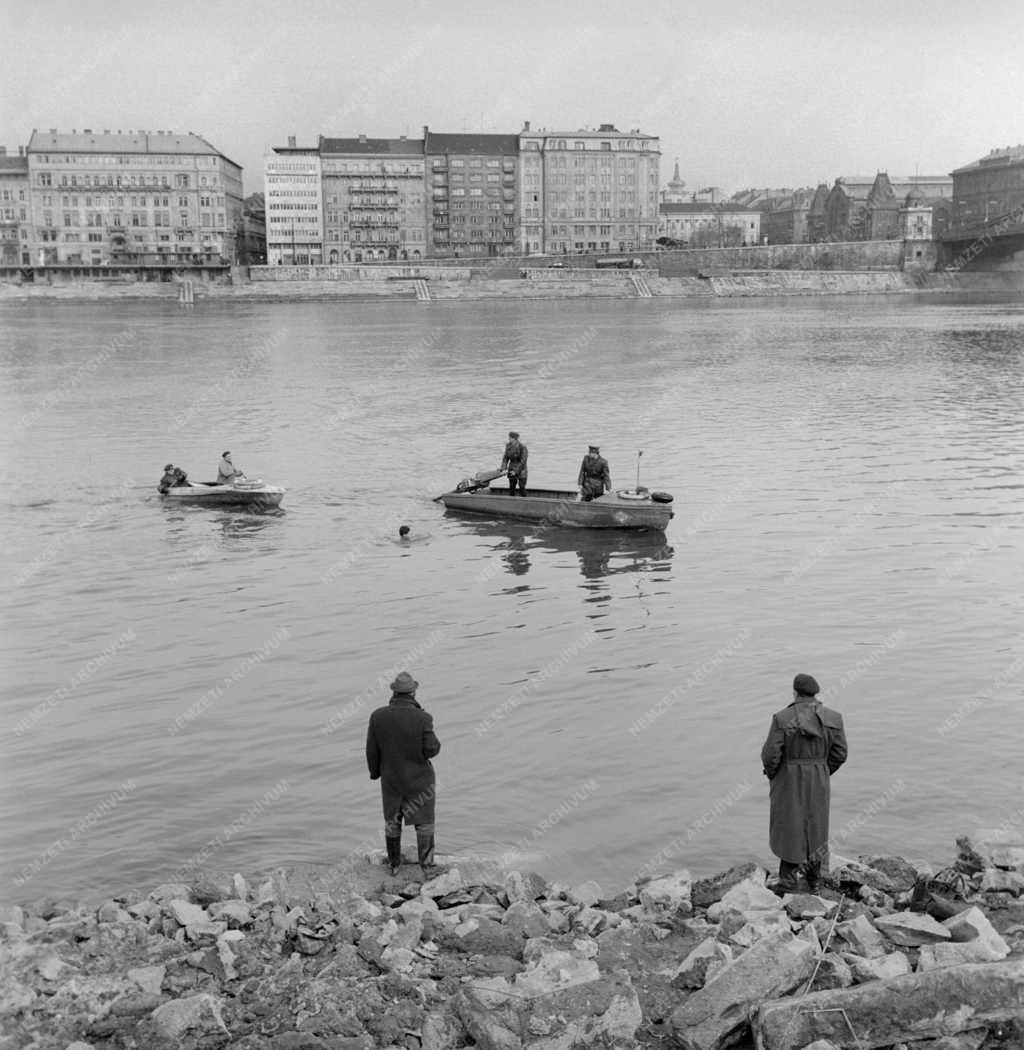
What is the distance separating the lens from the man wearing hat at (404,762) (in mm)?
10211

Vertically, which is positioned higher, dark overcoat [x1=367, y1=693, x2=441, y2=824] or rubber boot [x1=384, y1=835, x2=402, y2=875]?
dark overcoat [x1=367, y1=693, x2=441, y2=824]

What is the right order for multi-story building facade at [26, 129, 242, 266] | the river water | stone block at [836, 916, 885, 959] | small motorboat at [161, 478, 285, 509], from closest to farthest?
stone block at [836, 916, 885, 959], the river water, small motorboat at [161, 478, 285, 509], multi-story building facade at [26, 129, 242, 266]

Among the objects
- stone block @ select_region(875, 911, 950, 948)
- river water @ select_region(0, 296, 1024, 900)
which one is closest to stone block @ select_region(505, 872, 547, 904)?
river water @ select_region(0, 296, 1024, 900)

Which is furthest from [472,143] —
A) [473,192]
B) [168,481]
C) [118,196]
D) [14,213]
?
[168,481]

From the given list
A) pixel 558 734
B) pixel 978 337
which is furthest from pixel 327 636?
pixel 978 337

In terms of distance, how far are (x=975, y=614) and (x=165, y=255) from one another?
169 meters

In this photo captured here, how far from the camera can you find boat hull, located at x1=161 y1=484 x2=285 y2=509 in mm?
28844

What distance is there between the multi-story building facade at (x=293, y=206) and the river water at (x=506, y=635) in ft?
471

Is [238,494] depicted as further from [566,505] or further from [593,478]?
[593,478]

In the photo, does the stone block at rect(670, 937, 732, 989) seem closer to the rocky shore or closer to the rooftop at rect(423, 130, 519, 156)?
the rocky shore

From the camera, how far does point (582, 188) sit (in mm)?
195750

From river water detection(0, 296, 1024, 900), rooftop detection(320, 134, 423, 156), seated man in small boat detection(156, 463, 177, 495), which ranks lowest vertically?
river water detection(0, 296, 1024, 900)

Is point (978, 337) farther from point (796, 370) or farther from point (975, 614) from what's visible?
point (975, 614)

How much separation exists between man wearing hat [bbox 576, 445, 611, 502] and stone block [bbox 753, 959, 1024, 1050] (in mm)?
19627
